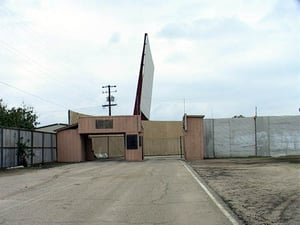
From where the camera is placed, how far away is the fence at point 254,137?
46281 millimetres

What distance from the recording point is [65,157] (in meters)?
46.8

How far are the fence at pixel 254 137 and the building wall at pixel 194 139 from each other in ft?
6.85

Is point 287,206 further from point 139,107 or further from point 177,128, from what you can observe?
point 177,128

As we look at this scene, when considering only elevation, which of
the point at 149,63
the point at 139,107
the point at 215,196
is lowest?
the point at 215,196

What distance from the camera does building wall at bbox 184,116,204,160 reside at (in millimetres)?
45094

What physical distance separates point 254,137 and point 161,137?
86.1 ft

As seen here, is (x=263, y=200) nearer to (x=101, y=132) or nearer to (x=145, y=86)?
(x=101, y=132)

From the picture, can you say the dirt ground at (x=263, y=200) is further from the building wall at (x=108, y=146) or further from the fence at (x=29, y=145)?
the building wall at (x=108, y=146)

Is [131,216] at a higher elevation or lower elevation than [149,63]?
lower

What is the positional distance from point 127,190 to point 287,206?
20.1 feet

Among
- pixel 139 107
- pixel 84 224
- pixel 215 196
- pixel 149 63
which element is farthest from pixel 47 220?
pixel 149 63

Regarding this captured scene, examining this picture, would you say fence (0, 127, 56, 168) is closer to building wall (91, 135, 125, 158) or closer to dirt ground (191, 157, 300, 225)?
dirt ground (191, 157, 300, 225)

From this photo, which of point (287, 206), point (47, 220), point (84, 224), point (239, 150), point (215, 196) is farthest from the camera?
point (239, 150)

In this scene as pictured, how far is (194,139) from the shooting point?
4519 centimetres
